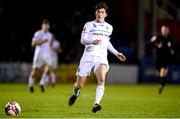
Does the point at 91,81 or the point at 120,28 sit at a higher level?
the point at 120,28

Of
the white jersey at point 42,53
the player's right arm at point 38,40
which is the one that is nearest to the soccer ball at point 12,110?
the player's right arm at point 38,40

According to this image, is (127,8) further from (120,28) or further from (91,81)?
(91,81)

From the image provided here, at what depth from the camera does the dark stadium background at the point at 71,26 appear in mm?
34844

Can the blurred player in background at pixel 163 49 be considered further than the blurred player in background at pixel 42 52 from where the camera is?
Yes

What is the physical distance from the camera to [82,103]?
1783 centimetres

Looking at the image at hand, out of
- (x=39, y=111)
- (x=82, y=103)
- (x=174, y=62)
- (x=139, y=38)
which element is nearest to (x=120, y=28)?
(x=139, y=38)

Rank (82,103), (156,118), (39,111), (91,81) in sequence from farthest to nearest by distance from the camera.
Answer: (91,81), (82,103), (39,111), (156,118)

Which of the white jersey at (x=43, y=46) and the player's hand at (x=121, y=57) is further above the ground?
the player's hand at (x=121, y=57)

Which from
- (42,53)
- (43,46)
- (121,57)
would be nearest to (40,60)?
(42,53)

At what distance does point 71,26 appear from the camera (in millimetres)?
36000

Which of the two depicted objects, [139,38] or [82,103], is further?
[139,38]

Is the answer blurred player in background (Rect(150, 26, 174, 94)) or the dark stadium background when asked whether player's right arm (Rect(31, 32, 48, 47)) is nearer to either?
blurred player in background (Rect(150, 26, 174, 94))

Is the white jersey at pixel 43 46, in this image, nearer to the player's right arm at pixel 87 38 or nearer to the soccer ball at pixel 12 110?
the player's right arm at pixel 87 38

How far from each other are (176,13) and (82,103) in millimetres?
21487
